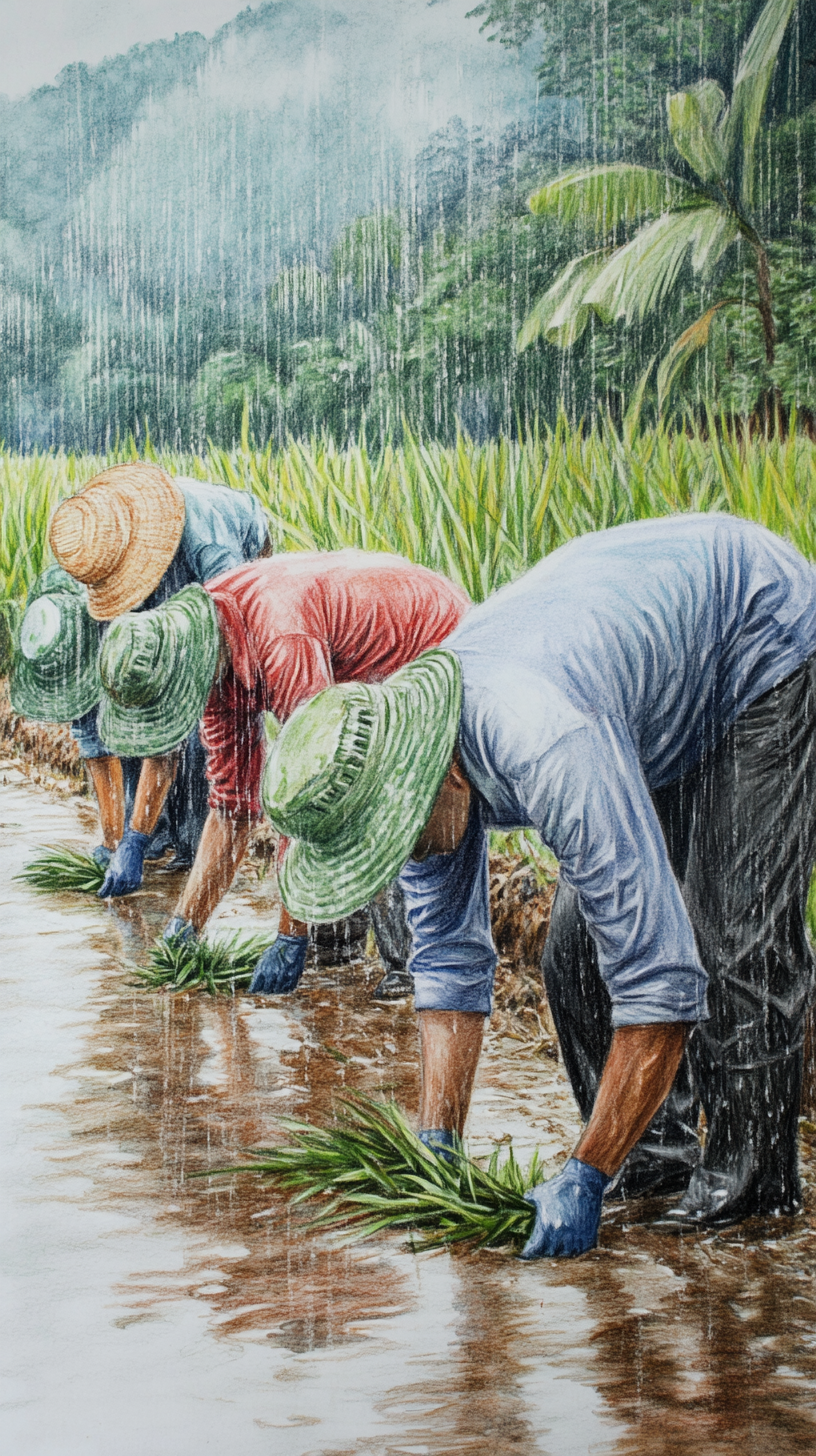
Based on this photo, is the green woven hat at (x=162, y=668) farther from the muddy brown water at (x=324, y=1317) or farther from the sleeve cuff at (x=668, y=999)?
the sleeve cuff at (x=668, y=999)

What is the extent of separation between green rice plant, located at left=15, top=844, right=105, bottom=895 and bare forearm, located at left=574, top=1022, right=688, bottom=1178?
6.93ft

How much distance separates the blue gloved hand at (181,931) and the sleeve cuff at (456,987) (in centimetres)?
117

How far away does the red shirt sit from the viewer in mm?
2307

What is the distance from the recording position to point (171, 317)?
106 inches

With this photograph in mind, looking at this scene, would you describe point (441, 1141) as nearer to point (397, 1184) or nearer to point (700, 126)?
point (397, 1184)

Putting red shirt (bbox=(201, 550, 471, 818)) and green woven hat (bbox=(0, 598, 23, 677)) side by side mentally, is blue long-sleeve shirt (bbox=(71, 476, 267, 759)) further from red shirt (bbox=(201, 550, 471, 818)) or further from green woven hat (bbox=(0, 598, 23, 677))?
green woven hat (bbox=(0, 598, 23, 677))

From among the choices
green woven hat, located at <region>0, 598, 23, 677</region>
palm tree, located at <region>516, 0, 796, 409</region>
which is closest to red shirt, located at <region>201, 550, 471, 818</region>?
palm tree, located at <region>516, 0, 796, 409</region>

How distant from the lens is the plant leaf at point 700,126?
10.0ft

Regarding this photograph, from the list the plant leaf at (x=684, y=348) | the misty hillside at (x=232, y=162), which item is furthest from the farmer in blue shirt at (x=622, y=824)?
the plant leaf at (x=684, y=348)

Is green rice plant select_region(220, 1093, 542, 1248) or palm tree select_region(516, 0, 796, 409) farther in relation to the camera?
palm tree select_region(516, 0, 796, 409)

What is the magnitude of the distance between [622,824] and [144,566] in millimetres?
1803

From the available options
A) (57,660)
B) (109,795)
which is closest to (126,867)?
(109,795)

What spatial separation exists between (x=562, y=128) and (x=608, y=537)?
61.2 inches

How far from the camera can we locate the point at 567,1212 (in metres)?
1.55
